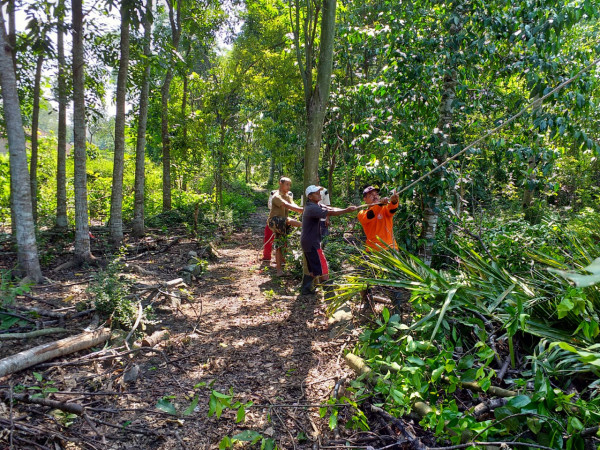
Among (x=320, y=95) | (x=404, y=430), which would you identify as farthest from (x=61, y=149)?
(x=404, y=430)

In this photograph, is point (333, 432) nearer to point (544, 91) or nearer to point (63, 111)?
point (544, 91)

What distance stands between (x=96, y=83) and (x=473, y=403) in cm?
925

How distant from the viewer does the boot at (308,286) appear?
19.1 feet

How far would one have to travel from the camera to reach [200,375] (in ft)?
11.7

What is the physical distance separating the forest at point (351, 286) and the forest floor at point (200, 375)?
2 cm

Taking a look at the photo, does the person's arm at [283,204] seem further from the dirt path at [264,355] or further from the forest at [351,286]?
the dirt path at [264,355]

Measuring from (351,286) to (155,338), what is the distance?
7.51ft

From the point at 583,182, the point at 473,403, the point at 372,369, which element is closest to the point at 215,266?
the point at 372,369

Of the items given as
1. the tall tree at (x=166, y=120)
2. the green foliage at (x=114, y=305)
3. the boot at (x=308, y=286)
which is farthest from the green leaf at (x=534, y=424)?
the tall tree at (x=166, y=120)

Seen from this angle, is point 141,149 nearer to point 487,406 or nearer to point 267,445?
point 267,445

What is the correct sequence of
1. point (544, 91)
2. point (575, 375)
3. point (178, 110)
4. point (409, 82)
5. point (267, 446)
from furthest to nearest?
point (178, 110) → point (409, 82) → point (544, 91) → point (267, 446) → point (575, 375)

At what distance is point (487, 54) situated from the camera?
4781 millimetres

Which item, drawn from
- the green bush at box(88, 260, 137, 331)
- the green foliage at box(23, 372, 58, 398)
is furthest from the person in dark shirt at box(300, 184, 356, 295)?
the green foliage at box(23, 372, 58, 398)

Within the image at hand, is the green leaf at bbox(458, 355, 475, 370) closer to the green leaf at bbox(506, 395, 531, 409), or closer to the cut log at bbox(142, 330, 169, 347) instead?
the green leaf at bbox(506, 395, 531, 409)
